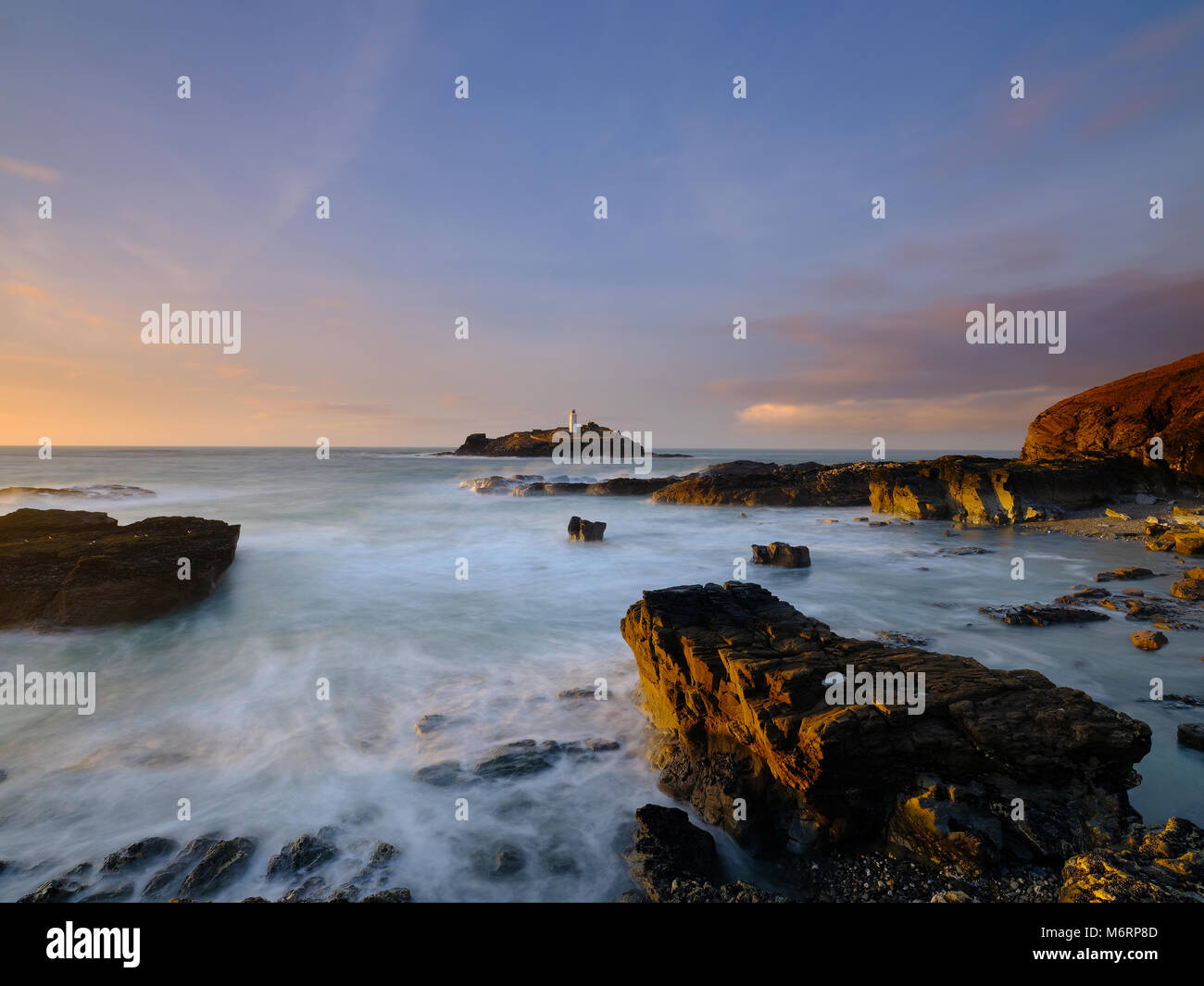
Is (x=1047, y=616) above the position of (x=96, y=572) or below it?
below

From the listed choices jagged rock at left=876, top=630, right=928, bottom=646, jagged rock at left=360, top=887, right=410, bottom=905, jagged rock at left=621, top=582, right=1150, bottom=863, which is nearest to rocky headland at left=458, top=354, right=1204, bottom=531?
jagged rock at left=876, top=630, right=928, bottom=646

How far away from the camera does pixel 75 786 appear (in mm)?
7055

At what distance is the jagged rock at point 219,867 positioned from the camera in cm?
521

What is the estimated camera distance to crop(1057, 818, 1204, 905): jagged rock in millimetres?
3672

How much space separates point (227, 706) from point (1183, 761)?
13667 mm

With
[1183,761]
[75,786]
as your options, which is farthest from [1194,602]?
[75,786]

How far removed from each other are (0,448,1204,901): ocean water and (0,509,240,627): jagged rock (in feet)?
1.61

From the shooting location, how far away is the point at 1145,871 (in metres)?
3.86

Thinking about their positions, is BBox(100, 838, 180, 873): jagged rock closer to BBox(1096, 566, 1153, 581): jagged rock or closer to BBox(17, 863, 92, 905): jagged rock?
BBox(17, 863, 92, 905): jagged rock

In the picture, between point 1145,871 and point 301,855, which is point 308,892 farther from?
point 1145,871

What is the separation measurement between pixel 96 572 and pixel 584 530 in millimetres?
16122

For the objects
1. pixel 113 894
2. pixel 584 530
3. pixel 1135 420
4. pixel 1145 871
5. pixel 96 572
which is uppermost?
pixel 1135 420

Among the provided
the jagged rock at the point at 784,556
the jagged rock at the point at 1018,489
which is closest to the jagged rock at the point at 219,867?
the jagged rock at the point at 784,556

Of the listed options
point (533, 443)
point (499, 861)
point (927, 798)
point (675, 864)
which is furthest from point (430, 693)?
point (533, 443)
